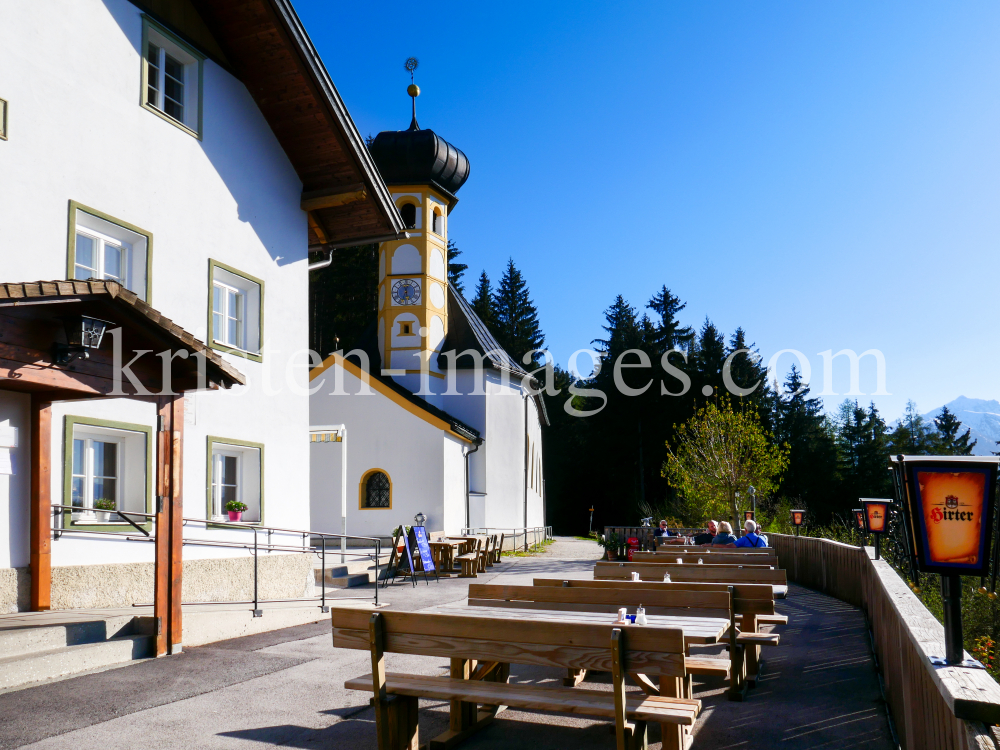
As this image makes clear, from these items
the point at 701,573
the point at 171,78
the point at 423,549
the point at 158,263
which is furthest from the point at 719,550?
the point at 171,78

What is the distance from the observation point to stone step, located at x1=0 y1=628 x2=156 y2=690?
6848 millimetres

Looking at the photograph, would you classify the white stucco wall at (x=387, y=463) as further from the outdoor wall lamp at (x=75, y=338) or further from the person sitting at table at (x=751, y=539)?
the outdoor wall lamp at (x=75, y=338)

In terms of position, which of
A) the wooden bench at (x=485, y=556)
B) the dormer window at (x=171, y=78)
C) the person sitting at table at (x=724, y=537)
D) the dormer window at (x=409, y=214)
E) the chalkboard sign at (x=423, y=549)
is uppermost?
the dormer window at (x=409, y=214)

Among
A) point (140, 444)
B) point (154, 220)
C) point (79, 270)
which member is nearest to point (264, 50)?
point (154, 220)

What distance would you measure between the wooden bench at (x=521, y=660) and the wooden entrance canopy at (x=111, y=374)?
151 inches

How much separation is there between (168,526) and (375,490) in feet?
58.4

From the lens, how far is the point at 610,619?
233 inches

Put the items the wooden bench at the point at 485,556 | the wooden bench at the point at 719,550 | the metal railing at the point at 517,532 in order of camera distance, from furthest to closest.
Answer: the metal railing at the point at 517,532
the wooden bench at the point at 485,556
the wooden bench at the point at 719,550

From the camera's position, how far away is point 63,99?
9.97 meters

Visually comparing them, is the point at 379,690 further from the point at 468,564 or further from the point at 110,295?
the point at 468,564

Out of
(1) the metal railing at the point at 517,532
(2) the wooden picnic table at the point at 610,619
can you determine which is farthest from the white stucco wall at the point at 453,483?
(2) the wooden picnic table at the point at 610,619

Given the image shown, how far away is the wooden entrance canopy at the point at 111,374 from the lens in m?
7.10

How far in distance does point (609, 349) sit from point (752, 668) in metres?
54.3

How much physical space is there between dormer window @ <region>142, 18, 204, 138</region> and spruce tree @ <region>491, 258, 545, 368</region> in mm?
46537
